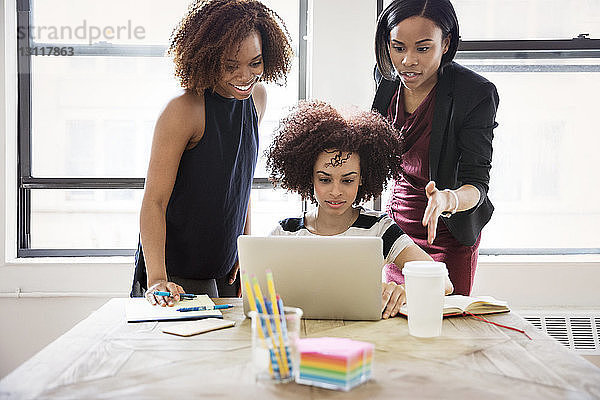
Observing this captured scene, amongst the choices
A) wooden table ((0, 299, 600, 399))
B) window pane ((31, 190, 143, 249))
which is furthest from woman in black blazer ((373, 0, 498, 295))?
window pane ((31, 190, 143, 249))

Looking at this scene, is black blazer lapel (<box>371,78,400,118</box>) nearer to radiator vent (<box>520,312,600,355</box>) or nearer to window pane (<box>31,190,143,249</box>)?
radiator vent (<box>520,312,600,355</box>)

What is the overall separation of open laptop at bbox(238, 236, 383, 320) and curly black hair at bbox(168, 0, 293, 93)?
61 centimetres

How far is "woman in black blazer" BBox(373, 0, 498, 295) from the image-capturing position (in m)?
1.98

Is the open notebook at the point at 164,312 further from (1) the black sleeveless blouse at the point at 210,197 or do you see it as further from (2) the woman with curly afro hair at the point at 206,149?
(1) the black sleeveless blouse at the point at 210,197

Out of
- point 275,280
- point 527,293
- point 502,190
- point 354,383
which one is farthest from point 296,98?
point 354,383

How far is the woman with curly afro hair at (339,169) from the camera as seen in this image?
1932mm

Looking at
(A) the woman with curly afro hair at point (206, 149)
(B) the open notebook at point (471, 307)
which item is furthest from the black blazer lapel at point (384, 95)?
(B) the open notebook at point (471, 307)

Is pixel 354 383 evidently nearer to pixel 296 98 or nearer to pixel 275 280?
pixel 275 280

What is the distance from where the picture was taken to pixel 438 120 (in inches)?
80.9

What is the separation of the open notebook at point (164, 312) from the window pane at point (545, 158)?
1.72m

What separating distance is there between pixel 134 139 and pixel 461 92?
1.48 m

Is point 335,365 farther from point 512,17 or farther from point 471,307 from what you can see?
point 512,17

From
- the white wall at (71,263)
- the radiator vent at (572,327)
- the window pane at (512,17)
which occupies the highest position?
the window pane at (512,17)

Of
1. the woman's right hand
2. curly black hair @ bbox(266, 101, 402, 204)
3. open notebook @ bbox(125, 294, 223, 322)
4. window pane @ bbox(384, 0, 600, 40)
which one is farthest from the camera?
window pane @ bbox(384, 0, 600, 40)
